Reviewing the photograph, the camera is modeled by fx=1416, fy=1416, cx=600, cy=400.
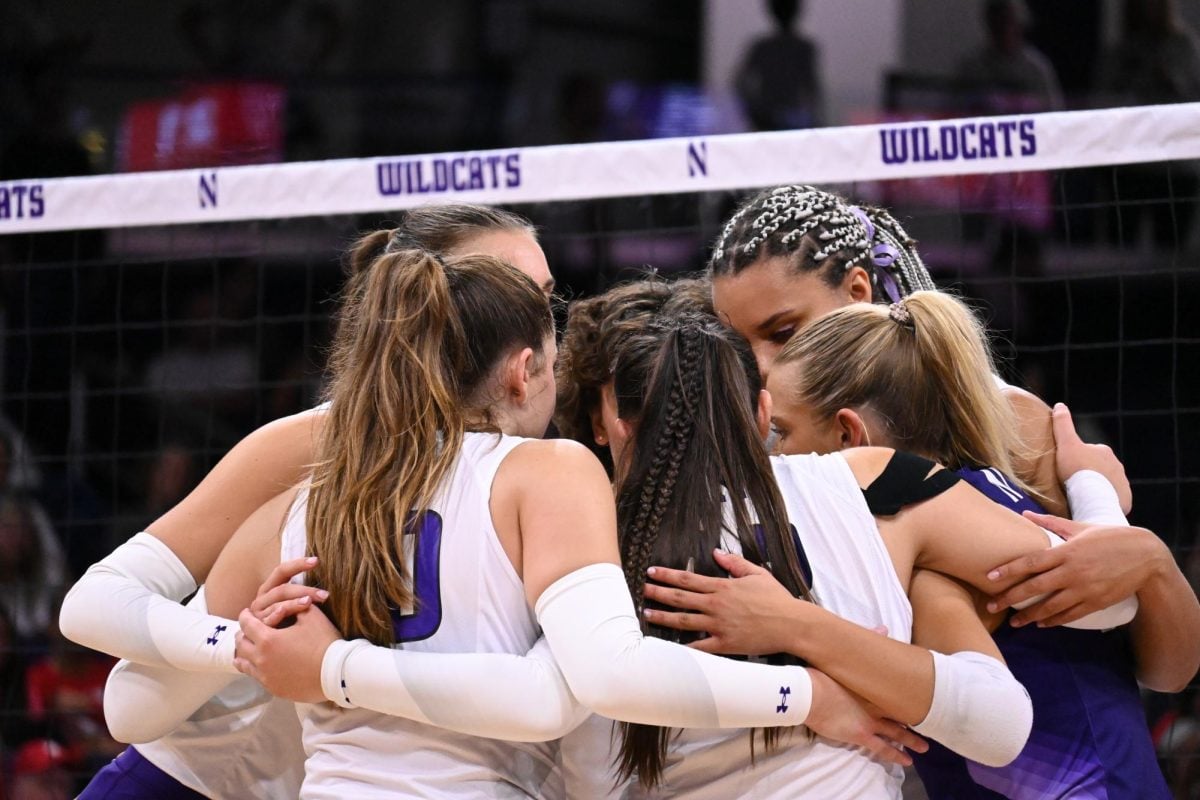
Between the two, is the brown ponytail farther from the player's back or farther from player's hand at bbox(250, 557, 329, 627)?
the player's back

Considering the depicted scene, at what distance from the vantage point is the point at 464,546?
2004mm

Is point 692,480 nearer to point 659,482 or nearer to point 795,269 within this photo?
point 659,482

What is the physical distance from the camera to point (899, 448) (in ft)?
7.91

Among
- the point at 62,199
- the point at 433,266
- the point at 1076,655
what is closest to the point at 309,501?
the point at 433,266

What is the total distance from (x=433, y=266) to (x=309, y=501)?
0.40 metres

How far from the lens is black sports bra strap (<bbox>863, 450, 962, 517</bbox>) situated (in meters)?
2.14

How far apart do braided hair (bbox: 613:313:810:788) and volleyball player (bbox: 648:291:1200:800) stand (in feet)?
0.90

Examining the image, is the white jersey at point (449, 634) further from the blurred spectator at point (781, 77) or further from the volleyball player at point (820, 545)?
the blurred spectator at point (781, 77)

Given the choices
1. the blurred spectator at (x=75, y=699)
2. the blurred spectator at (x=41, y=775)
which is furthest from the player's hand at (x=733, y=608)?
the blurred spectator at (x=75, y=699)

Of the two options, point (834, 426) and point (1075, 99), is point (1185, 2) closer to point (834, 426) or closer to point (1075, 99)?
point (1075, 99)

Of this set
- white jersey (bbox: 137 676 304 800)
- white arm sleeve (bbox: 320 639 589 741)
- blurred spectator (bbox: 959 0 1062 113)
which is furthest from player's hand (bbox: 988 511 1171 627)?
blurred spectator (bbox: 959 0 1062 113)

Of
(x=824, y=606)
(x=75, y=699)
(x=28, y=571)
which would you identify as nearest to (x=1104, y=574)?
(x=824, y=606)

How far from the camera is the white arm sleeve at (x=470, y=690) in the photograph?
1919 millimetres

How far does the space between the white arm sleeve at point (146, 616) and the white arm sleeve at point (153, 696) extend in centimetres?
7
